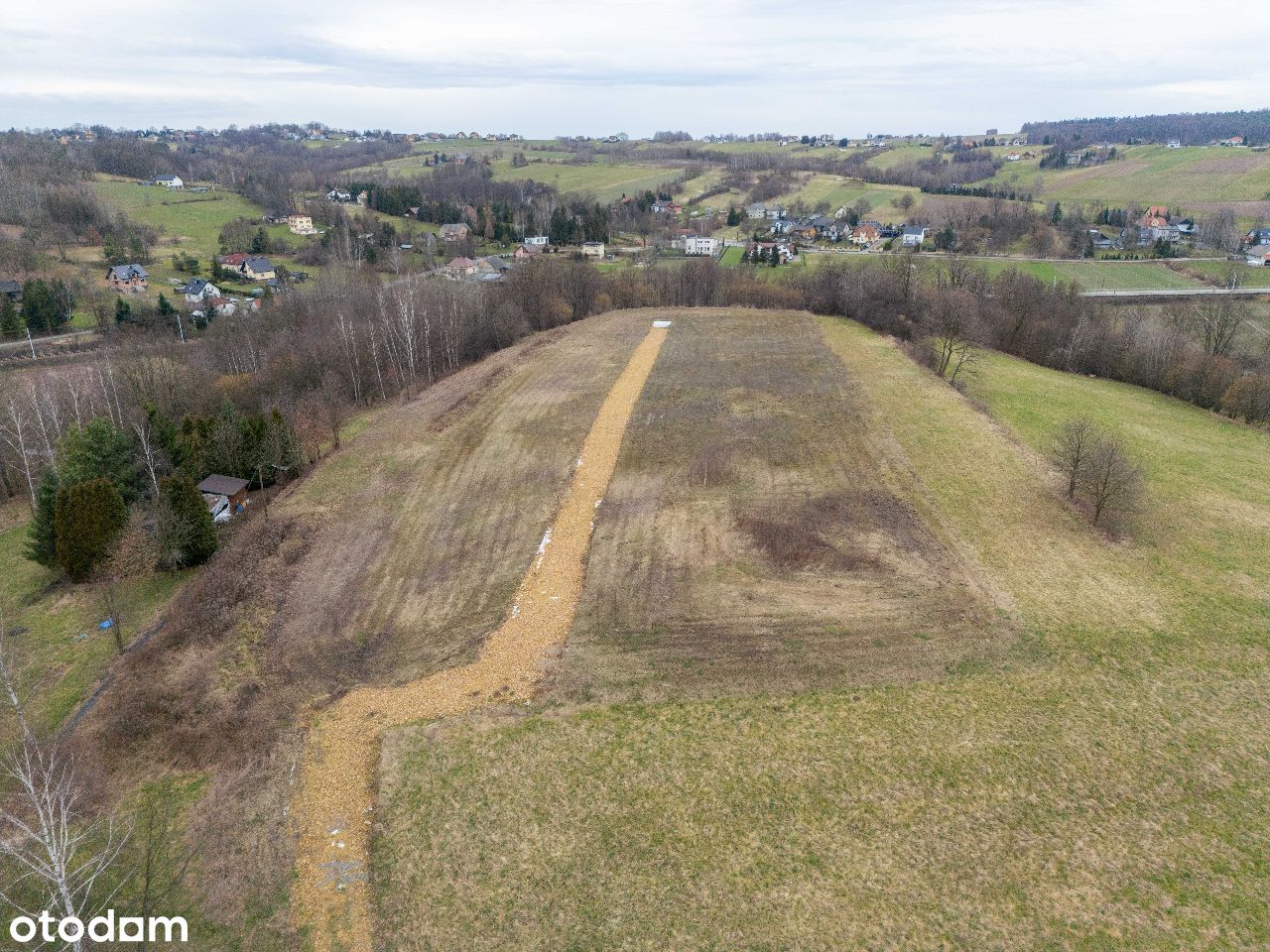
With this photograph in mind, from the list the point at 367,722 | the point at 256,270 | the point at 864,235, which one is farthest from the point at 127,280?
the point at 864,235

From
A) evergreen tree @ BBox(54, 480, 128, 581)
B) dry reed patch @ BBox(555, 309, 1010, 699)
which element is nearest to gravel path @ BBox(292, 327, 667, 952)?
dry reed patch @ BBox(555, 309, 1010, 699)

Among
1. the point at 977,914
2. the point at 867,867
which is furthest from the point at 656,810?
the point at 977,914

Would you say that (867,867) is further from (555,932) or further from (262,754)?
(262,754)

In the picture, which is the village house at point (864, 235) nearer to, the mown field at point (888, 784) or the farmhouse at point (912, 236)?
the farmhouse at point (912, 236)

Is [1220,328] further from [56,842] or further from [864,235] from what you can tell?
[56,842]

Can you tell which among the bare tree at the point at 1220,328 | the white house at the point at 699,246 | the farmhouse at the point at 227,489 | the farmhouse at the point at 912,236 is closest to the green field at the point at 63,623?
the farmhouse at the point at 227,489

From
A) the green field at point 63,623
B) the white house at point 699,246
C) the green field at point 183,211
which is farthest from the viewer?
the white house at point 699,246

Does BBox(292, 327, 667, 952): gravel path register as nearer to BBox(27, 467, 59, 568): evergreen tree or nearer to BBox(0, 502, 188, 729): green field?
BBox(0, 502, 188, 729): green field
